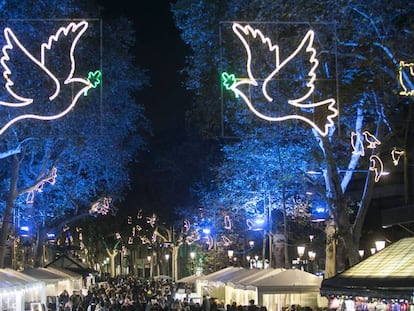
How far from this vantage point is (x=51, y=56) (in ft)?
64.5

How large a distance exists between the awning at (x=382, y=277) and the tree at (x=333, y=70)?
2.40 m

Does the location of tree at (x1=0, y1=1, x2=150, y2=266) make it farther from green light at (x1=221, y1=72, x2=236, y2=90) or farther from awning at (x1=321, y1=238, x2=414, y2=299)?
awning at (x1=321, y1=238, x2=414, y2=299)

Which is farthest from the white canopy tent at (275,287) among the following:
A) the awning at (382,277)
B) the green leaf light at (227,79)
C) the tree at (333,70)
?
the green leaf light at (227,79)

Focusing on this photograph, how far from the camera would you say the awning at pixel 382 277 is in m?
11.2

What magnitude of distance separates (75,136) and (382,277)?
1317 centimetres

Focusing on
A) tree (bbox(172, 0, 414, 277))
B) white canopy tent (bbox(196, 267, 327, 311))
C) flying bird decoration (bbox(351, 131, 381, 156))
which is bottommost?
white canopy tent (bbox(196, 267, 327, 311))

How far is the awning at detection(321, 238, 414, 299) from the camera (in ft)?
36.7

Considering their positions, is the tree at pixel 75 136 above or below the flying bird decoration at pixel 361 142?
above

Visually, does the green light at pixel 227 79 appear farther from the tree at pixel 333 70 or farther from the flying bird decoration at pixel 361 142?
the flying bird decoration at pixel 361 142

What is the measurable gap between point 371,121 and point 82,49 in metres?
9.05

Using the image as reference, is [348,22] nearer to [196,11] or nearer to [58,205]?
[196,11]

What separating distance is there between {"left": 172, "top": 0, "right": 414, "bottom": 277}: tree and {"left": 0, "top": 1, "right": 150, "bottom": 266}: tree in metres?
3.25

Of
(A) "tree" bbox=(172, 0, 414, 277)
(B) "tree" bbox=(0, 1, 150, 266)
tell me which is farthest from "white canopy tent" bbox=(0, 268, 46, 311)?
(A) "tree" bbox=(172, 0, 414, 277)

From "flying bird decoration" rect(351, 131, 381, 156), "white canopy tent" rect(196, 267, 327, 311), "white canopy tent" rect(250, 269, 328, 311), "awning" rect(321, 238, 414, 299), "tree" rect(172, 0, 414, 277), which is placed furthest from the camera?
"white canopy tent" rect(196, 267, 327, 311)
